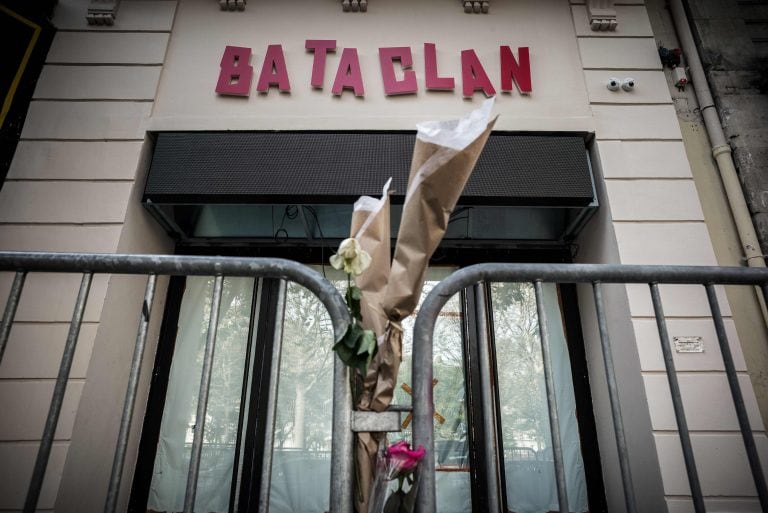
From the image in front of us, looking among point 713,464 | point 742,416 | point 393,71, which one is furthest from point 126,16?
point 713,464

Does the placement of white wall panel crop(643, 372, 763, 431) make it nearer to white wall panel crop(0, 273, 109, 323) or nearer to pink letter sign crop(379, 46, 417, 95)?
pink letter sign crop(379, 46, 417, 95)

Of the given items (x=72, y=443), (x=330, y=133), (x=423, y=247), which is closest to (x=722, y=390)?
(x=423, y=247)

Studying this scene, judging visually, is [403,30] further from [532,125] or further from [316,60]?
[532,125]

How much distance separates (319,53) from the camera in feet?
13.1

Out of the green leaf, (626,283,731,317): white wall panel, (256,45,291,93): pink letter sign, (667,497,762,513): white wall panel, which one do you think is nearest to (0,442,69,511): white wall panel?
the green leaf

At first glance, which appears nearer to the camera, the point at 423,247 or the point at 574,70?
the point at 423,247

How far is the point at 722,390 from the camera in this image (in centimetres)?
288

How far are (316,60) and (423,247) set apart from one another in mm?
3103

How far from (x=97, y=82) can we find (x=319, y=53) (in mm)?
1990

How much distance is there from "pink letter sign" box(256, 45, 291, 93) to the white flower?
2.90m

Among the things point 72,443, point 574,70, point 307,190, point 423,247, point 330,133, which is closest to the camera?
point 423,247

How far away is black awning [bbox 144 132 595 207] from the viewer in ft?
11.1

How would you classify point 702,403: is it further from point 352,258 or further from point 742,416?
point 352,258

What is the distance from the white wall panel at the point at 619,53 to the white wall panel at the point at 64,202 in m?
4.23
